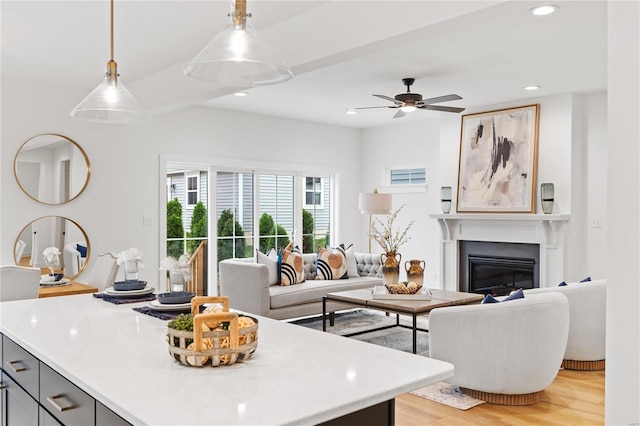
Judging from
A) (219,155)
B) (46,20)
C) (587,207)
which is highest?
(46,20)

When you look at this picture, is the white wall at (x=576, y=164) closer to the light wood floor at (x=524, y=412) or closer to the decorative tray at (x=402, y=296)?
the decorative tray at (x=402, y=296)

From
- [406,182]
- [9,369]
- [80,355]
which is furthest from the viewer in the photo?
[406,182]

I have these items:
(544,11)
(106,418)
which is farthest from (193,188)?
(106,418)

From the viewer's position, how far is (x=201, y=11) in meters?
3.56

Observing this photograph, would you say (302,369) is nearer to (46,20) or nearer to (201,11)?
(201,11)

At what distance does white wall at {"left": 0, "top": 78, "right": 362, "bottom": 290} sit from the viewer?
17.5ft

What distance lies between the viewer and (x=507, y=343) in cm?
352

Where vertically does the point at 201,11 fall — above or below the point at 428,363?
above

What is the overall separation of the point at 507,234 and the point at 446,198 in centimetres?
92

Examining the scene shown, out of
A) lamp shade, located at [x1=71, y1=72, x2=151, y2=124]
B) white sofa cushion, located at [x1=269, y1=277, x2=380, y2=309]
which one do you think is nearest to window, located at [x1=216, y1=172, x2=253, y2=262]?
white sofa cushion, located at [x1=269, y1=277, x2=380, y2=309]

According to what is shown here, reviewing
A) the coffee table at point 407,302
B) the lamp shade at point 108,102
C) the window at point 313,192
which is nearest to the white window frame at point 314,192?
the window at point 313,192

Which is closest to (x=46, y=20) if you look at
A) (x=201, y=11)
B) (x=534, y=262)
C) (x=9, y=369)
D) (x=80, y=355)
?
(x=201, y=11)

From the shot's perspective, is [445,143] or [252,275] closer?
[252,275]

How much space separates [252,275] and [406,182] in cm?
348
